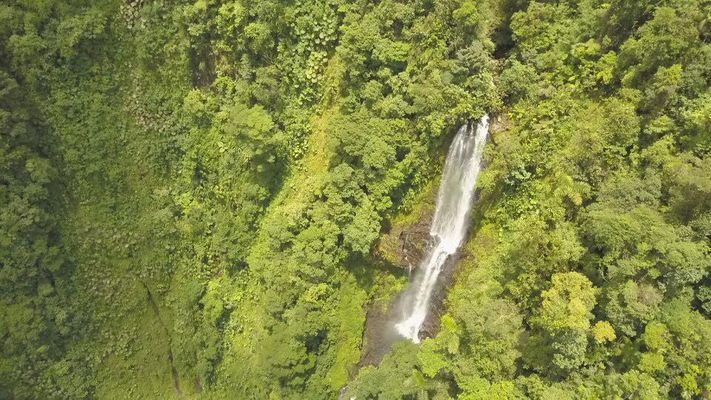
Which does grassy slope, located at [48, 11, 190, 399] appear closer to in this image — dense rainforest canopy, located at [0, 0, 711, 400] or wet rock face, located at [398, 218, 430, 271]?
dense rainforest canopy, located at [0, 0, 711, 400]

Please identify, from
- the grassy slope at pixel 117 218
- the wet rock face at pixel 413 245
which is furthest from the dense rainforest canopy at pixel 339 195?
the wet rock face at pixel 413 245

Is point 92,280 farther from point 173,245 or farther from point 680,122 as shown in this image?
point 680,122

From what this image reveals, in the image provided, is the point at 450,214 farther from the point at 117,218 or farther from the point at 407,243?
the point at 117,218

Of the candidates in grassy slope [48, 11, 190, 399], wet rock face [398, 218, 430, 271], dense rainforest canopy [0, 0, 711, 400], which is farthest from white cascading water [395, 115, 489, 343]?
grassy slope [48, 11, 190, 399]

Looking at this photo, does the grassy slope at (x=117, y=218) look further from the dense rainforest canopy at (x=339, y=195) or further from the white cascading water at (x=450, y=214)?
the white cascading water at (x=450, y=214)

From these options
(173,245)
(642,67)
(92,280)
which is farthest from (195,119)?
(642,67)
